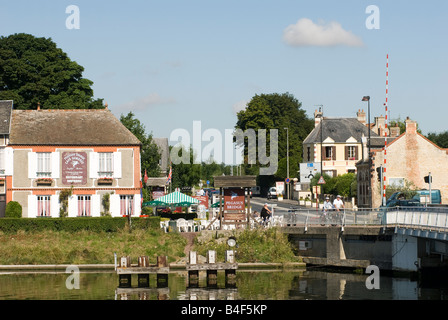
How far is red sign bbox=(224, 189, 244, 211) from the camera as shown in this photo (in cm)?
4906

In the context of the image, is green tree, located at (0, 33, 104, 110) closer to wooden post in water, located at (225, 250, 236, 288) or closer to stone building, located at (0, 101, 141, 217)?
stone building, located at (0, 101, 141, 217)

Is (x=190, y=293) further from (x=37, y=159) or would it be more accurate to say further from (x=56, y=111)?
(x=56, y=111)

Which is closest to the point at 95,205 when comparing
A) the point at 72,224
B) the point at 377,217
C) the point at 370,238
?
the point at 72,224

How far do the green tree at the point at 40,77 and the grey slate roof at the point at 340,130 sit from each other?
3202cm

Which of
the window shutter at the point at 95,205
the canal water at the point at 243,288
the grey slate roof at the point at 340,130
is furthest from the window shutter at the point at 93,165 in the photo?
the grey slate roof at the point at 340,130

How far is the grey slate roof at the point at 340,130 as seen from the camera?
97500 millimetres

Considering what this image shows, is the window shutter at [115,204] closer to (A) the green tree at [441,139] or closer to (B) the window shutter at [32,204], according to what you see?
(B) the window shutter at [32,204]

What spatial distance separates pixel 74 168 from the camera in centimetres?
5609

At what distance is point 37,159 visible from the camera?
56031 millimetres

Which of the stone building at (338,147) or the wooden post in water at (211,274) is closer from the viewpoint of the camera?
the wooden post in water at (211,274)

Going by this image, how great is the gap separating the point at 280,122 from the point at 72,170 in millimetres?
62580
